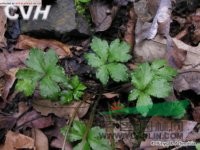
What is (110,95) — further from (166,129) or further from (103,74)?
(166,129)

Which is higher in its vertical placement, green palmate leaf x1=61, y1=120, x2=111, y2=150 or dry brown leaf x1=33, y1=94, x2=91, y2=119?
dry brown leaf x1=33, y1=94, x2=91, y2=119

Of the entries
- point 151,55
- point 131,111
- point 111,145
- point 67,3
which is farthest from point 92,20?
point 111,145

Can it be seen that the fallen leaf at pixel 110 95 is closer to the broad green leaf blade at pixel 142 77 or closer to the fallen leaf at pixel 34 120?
the broad green leaf blade at pixel 142 77

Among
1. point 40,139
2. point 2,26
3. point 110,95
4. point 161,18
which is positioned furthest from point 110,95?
point 2,26

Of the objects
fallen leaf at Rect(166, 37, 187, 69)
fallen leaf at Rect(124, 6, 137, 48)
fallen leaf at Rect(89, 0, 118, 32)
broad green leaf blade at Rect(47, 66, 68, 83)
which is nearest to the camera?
broad green leaf blade at Rect(47, 66, 68, 83)

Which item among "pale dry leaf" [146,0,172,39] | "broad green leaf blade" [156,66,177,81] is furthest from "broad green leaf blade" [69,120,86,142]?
"pale dry leaf" [146,0,172,39]

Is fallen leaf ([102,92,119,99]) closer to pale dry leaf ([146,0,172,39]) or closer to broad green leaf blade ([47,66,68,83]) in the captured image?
broad green leaf blade ([47,66,68,83])

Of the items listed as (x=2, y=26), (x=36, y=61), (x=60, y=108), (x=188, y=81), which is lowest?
(x=60, y=108)
